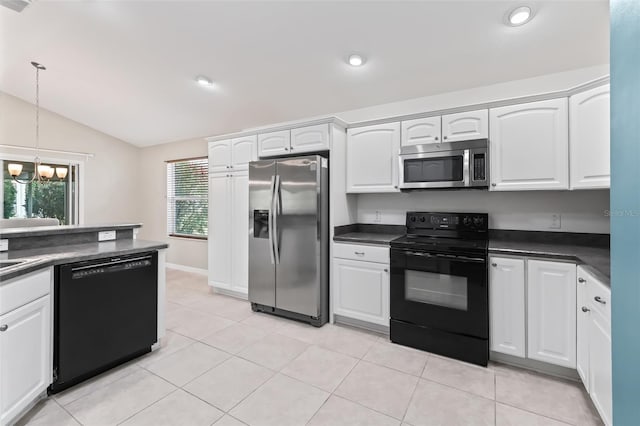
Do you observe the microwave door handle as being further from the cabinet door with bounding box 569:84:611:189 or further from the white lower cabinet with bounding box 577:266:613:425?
the white lower cabinet with bounding box 577:266:613:425

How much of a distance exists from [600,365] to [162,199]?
20.7 ft

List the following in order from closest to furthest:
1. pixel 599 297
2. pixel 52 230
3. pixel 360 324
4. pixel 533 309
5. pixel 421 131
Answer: pixel 599 297 < pixel 533 309 < pixel 52 230 < pixel 421 131 < pixel 360 324

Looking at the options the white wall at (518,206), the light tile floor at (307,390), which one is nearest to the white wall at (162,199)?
the light tile floor at (307,390)

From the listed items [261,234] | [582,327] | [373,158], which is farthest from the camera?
[261,234]

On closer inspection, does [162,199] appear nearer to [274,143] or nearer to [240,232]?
[240,232]

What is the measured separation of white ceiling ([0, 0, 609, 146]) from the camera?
2234 mm

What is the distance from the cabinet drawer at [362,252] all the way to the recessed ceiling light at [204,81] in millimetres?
2430

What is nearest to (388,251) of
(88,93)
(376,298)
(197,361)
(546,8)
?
(376,298)

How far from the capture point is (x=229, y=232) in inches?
152

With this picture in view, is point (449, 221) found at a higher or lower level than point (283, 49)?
lower

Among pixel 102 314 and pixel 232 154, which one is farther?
pixel 232 154

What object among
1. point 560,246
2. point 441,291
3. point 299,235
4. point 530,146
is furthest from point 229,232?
point 560,246

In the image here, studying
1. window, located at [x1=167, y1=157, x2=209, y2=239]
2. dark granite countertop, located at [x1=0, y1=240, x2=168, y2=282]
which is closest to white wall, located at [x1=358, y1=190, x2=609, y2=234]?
dark granite countertop, located at [x1=0, y1=240, x2=168, y2=282]

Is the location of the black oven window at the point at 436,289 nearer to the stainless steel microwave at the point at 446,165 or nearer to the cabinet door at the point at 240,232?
the stainless steel microwave at the point at 446,165
